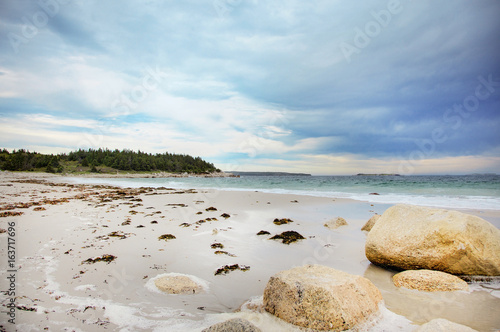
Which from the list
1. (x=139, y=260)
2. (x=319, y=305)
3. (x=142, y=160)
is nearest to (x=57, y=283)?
(x=139, y=260)

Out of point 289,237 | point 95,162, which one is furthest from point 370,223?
point 95,162

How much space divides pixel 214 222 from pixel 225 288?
546 cm

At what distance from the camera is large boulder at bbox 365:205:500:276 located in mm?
4566

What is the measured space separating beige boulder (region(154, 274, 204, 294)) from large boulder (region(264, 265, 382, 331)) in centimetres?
143

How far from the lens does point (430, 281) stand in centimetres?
429

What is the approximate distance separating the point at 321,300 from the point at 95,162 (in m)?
109

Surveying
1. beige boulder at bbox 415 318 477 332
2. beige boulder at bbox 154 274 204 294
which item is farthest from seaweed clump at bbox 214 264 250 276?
beige boulder at bbox 415 318 477 332

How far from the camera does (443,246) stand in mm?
4660

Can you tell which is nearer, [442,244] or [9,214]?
[442,244]

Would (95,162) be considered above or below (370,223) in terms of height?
above

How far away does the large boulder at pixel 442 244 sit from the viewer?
4.57 metres

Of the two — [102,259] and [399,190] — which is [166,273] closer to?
[102,259]

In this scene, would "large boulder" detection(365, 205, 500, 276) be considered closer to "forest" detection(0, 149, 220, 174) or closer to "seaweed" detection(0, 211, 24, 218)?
"seaweed" detection(0, 211, 24, 218)

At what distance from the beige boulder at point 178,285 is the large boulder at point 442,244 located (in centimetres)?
388
